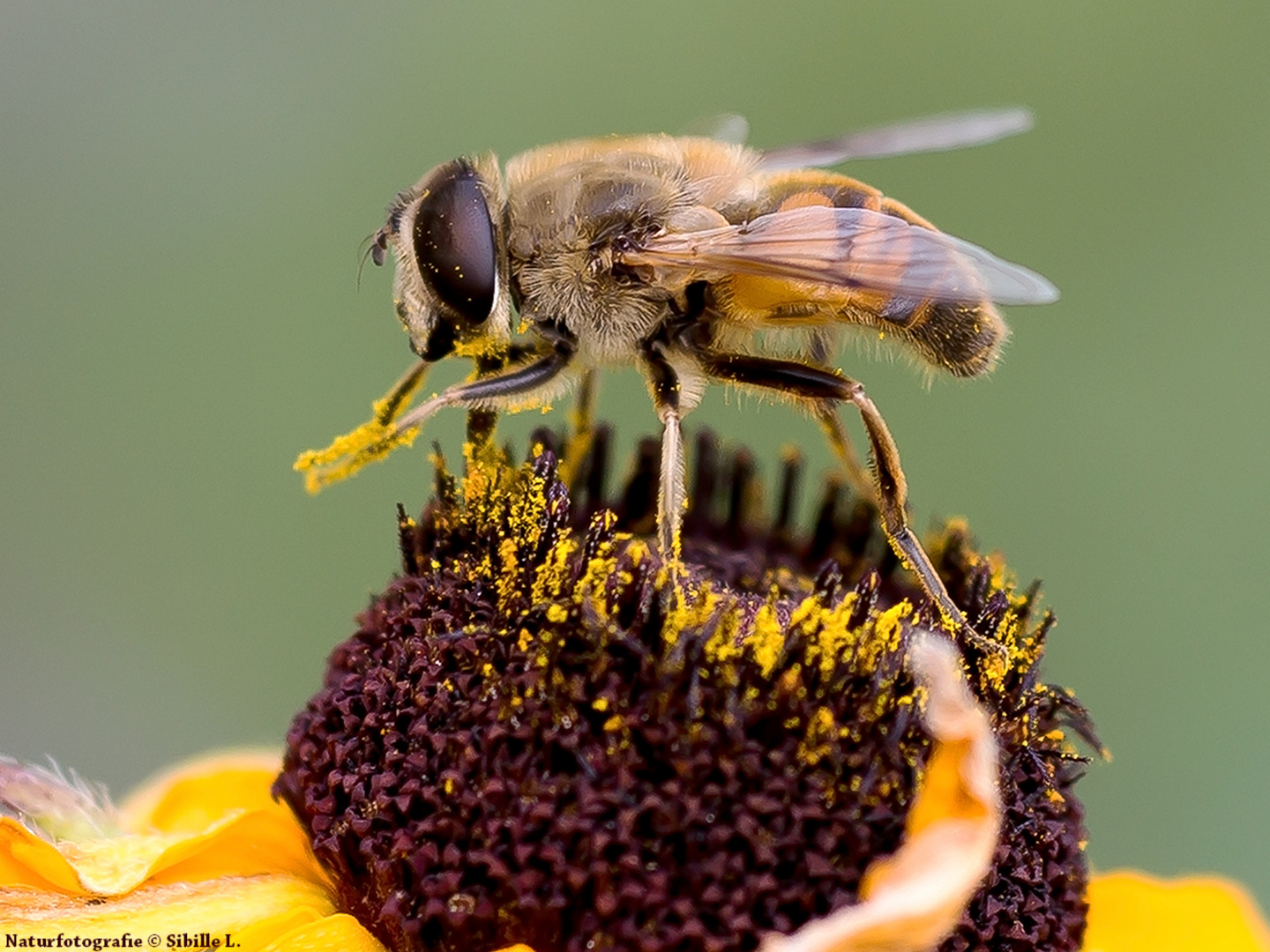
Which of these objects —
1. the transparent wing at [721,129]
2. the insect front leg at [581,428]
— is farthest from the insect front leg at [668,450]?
the transparent wing at [721,129]

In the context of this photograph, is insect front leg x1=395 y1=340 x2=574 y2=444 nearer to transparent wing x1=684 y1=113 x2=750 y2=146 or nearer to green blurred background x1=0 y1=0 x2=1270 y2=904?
transparent wing x1=684 y1=113 x2=750 y2=146

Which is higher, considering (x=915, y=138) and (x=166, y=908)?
(x=915, y=138)

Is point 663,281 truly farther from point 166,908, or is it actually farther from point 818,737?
point 166,908

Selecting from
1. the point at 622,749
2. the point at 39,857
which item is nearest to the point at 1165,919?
the point at 622,749

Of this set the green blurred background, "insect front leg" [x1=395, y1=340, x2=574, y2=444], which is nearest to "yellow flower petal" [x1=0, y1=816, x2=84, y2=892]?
"insect front leg" [x1=395, y1=340, x2=574, y2=444]

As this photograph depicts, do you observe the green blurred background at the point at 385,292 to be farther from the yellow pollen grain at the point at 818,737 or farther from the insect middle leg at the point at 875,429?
the yellow pollen grain at the point at 818,737

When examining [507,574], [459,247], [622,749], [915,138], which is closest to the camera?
[622,749]

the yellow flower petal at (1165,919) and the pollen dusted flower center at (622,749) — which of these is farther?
the yellow flower petal at (1165,919)
